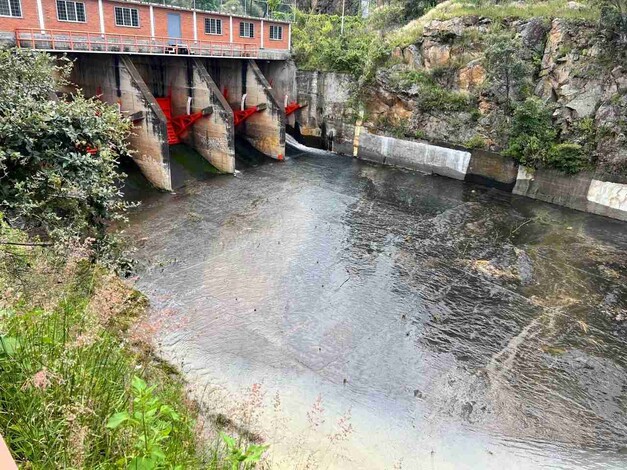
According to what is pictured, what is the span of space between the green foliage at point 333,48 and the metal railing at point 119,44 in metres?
3.61

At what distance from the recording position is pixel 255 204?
19594mm

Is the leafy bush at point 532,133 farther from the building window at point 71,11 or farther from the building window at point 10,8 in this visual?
the building window at point 10,8

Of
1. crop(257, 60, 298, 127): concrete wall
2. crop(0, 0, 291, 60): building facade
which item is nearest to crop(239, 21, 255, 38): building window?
crop(0, 0, 291, 60): building facade

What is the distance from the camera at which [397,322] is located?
39.8 ft

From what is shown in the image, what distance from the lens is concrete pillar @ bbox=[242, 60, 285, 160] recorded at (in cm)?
2525

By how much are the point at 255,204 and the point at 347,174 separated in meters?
6.62

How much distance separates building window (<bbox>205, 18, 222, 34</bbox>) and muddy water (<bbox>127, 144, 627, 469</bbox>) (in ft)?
31.5

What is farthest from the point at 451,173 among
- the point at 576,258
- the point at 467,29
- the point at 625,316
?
the point at 625,316

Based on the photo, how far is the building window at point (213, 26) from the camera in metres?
24.7

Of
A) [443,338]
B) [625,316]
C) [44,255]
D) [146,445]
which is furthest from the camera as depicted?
[625,316]

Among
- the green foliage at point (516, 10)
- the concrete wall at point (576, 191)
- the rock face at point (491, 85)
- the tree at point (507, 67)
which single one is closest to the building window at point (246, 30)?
the rock face at point (491, 85)

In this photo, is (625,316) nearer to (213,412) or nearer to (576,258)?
(576,258)

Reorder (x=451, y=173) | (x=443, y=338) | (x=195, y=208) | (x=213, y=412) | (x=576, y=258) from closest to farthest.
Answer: (x=213, y=412)
(x=443, y=338)
(x=576, y=258)
(x=195, y=208)
(x=451, y=173)

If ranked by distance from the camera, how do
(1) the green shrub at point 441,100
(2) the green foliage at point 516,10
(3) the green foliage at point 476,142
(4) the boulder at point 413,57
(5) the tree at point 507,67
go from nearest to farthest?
(5) the tree at point 507,67
(2) the green foliage at point 516,10
(3) the green foliage at point 476,142
(1) the green shrub at point 441,100
(4) the boulder at point 413,57
